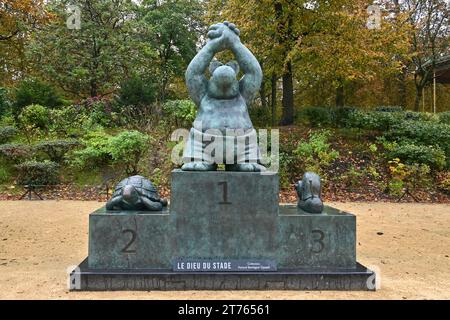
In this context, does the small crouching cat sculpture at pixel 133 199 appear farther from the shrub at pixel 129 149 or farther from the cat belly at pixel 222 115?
the shrub at pixel 129 149

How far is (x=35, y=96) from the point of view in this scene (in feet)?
48.6

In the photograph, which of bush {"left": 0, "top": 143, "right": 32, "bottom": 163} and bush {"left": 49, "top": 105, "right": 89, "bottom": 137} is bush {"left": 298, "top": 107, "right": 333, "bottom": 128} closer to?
bush {"left": 49, "top": 105, "right": 89, "bottom": 137}

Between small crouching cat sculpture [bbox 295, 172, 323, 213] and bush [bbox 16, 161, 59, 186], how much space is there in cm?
797

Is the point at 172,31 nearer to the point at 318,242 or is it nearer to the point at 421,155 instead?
the point at 421,155

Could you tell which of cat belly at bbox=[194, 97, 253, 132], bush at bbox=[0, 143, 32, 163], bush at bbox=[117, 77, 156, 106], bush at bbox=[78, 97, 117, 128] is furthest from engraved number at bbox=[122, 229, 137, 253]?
bush at bbox=[117, 77, 156, 106]

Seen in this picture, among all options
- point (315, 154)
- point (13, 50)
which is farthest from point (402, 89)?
point (13, 50)

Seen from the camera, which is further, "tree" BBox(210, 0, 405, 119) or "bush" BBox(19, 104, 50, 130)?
"bush" BBox(19, 104, 50, 130)

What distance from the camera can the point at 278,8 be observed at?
13977 millimetres

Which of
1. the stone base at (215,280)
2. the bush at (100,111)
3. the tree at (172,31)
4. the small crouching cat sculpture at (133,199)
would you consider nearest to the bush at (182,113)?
the bush at (100,111)

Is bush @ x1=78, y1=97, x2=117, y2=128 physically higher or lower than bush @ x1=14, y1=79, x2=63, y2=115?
lower

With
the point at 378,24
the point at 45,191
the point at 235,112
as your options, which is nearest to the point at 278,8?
the point at 378,24

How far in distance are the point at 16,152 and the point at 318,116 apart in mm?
9439

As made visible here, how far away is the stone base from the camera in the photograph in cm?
400

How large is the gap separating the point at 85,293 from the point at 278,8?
12.0m
